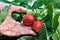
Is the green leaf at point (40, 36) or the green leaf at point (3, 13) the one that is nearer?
the green leaf at point (40, 36)

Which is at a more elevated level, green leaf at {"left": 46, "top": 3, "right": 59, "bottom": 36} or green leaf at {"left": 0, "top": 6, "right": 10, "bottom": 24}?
green leaf at {"left": 0, "top": 6, "right": 10, "bottom": 24}

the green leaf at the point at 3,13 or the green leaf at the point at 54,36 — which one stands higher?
the green leaf at the point at 3,13

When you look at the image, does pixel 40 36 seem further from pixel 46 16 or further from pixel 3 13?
pixel 3 13

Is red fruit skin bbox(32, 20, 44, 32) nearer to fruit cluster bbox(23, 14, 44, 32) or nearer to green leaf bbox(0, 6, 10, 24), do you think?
fruit cluster bbox(23, 14, 44, 32)

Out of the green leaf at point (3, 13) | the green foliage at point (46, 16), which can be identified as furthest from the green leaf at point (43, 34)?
the green leaf at point (3, 13)

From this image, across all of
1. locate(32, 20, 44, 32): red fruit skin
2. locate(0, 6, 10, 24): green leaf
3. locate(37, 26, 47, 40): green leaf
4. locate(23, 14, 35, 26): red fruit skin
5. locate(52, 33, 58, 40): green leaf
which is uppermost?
locate(0, 6, 10, 24): green leaf

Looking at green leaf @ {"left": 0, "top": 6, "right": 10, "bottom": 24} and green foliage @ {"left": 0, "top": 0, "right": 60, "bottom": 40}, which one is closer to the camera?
green foliage @ {"left": 0, "top": 0, "right": 60, "bottom": 40}

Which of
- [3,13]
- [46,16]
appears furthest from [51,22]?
[3,13]

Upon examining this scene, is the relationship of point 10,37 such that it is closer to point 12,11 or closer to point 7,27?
point 7,27

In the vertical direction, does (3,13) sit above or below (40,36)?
above

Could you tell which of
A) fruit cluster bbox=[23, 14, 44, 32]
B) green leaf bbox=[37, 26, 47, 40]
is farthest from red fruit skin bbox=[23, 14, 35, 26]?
green leaf bbox=[37, 26, 47, 40]

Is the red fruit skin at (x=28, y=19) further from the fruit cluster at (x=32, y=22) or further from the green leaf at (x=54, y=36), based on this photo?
the green leaf at (x=54, y=36)

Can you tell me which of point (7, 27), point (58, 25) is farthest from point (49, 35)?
point (7, 27)
